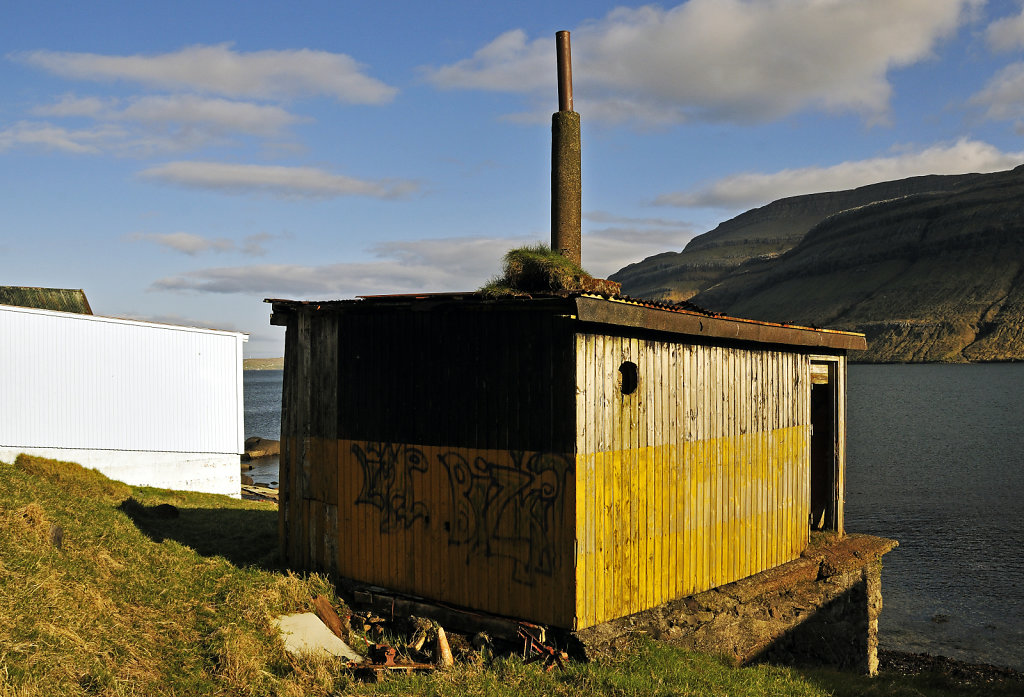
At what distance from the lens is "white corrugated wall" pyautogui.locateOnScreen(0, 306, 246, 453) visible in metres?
22.4

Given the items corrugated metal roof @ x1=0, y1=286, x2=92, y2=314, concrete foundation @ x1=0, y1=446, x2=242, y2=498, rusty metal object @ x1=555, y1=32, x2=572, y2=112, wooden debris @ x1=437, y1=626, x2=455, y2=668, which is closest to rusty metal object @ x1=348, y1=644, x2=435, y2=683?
wooden debris @ x1=437, y1=626, x2=455, y2=668

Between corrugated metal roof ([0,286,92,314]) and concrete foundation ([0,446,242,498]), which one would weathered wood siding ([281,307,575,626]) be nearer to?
concrete foundation ([0,446,242,498])

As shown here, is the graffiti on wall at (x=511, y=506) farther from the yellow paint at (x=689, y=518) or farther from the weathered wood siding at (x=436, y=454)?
the yellow paint at (x=689, y=518)

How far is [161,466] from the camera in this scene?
24844 millimetres

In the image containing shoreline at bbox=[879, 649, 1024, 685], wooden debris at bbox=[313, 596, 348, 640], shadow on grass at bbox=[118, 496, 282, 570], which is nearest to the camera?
wooden debris at bbox=[313, 596, 348, 640]

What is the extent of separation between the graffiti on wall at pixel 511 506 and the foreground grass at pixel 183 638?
1281mm

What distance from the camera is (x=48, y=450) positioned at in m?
22.7

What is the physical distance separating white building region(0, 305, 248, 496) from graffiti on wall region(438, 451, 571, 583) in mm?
17339

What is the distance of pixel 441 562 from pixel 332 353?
138 inches

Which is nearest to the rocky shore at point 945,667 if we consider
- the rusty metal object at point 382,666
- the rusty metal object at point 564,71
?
the rusty metal object at point 382,666

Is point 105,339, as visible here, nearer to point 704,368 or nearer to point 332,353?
point 332,353

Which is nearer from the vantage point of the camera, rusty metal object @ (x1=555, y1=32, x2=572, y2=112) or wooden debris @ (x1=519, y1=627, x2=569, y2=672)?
wooden debris @ (x1=519, y1=627, x2=569, y2=672)

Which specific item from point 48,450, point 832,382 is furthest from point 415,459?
point 48,450

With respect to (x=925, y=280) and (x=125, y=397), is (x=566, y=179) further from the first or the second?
(x=925, y=280)
